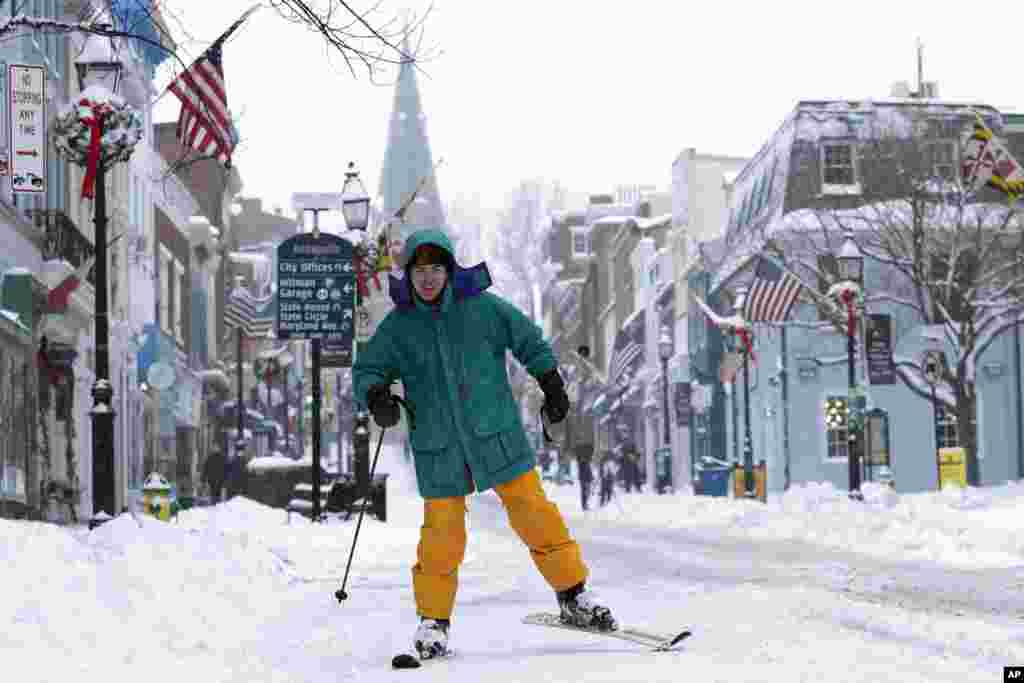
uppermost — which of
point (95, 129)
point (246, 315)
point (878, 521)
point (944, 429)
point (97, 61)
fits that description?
point (97, 61)

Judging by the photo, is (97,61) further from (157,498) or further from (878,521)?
(878,521)

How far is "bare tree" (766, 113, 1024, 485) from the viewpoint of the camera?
3712 cm

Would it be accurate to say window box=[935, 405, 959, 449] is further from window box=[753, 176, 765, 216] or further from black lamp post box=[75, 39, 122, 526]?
black lamp post box=[75, 39, 122, 526]

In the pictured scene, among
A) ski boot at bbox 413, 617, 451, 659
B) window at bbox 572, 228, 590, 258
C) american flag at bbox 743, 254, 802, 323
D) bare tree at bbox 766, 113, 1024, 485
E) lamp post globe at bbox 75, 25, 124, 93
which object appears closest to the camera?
ski boot at bbox 413, 617, 451, 659

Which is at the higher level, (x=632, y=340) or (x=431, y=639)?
(x=632, y=340)

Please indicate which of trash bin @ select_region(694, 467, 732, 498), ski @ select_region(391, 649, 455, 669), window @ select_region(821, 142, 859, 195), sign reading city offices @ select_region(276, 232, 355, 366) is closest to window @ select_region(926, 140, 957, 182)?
window @ select_region(821, 142, 859, 195)

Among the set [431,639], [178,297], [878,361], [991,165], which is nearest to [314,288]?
[991,165]

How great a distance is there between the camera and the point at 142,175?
43000 mm

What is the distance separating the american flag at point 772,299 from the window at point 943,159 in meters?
6.40

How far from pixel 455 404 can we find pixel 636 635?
114 centimetres

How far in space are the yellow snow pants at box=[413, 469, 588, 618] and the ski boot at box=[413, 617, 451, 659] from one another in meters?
0.05

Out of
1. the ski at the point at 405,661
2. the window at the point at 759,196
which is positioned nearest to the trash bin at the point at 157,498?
the ski at the point at 405,661

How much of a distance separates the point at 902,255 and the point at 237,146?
24138 mm

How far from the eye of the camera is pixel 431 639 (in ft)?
22.3
